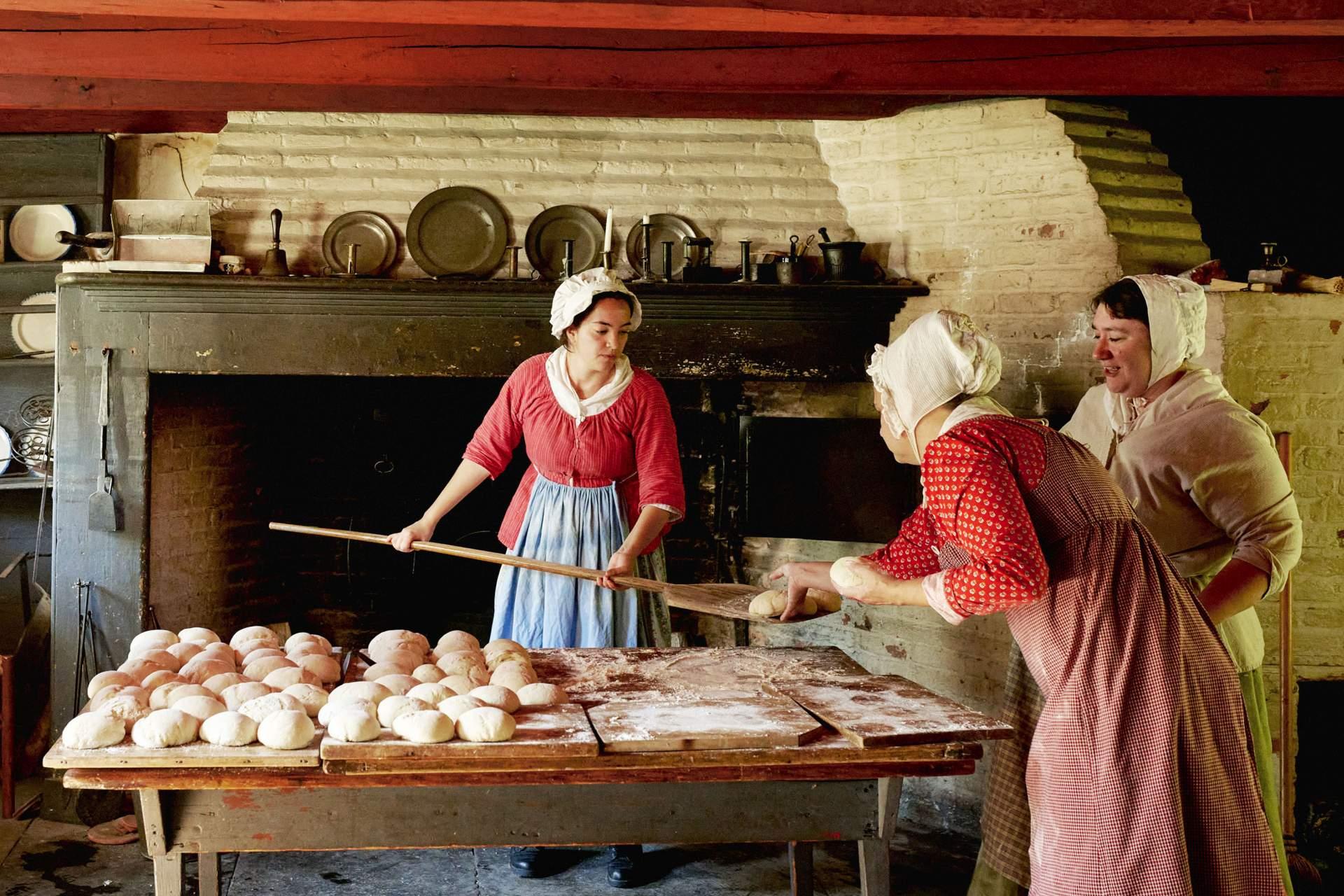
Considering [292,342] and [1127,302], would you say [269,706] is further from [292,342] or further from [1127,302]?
[292,342]

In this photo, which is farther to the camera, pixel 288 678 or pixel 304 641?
pixel 304 641

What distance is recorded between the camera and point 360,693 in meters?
2.25

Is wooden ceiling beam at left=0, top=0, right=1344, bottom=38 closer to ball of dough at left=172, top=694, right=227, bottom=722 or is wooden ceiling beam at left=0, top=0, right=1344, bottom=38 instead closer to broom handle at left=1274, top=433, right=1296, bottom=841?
broom handle at left=1274, top=433, right=1296, bottom=841

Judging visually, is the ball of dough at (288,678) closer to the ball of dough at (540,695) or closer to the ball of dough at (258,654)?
the ball of dough at (258,654)

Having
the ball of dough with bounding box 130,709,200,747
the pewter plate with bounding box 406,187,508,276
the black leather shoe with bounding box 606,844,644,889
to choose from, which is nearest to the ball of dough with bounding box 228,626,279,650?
the ball of dough with bounding box 130,709,200,747

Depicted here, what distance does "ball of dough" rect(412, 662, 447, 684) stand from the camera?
8.05ft

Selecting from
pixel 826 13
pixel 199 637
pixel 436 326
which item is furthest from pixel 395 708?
pixel 436 326

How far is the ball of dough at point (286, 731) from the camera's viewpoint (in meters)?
2.05

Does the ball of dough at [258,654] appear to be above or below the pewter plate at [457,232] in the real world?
below

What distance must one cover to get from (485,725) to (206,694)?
571 millimetres

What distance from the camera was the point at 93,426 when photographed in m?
4.09

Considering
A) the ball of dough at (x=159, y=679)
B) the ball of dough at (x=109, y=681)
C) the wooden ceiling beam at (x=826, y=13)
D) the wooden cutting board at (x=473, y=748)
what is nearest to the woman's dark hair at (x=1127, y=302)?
the wooden ceiling beam at (x=826, y=13)

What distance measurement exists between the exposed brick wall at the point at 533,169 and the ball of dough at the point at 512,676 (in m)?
2.16

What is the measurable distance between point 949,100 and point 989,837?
246 cm
